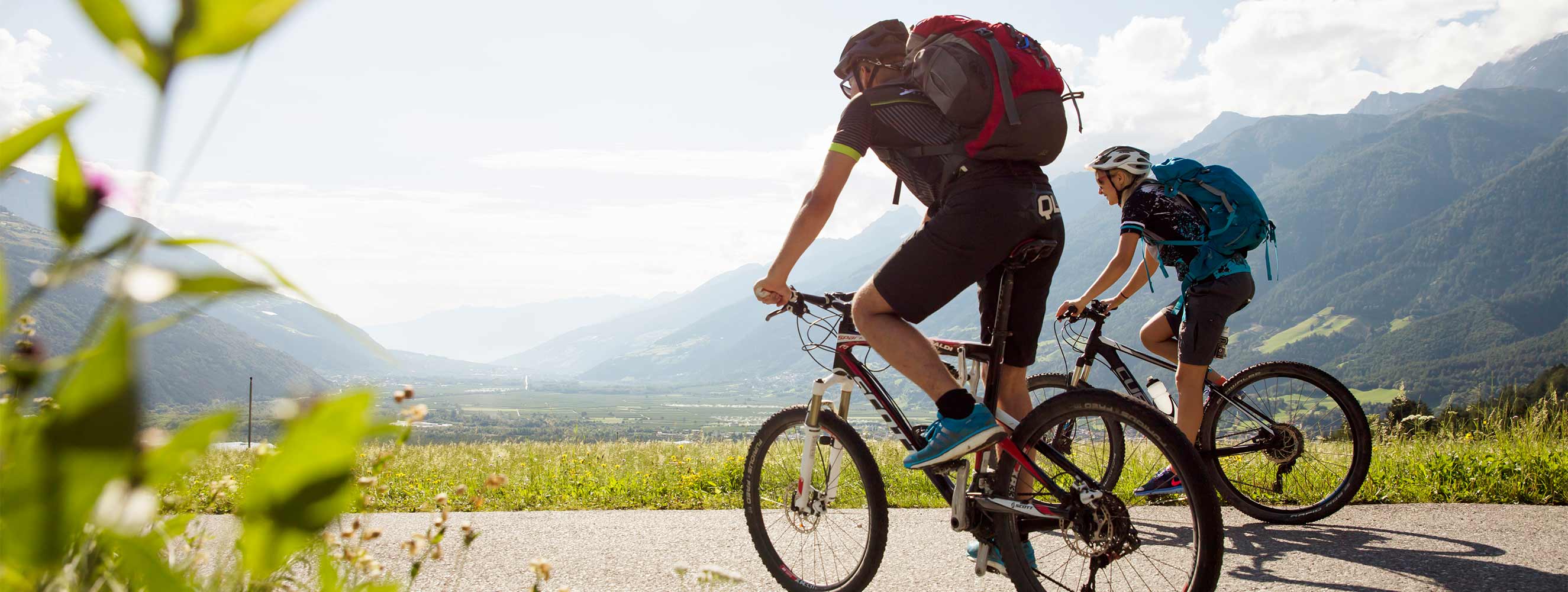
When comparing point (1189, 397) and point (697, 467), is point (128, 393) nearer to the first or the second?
point (1189, 397)

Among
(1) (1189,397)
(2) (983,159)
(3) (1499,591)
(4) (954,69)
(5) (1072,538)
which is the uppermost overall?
(4) (954,69)

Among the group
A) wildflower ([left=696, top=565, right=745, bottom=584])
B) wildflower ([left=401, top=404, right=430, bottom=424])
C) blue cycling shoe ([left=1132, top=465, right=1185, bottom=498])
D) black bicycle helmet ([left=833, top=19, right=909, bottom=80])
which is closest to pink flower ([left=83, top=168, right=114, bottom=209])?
wildflower ([left=401, top=404, right=430, bottom=424])

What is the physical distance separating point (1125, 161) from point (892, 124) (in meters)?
2.48

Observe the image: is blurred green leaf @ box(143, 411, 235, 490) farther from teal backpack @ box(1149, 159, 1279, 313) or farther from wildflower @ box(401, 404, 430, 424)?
teal backpack @ box(1149, 159, 1279, 313)

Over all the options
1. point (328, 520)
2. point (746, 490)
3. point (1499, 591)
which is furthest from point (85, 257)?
point (1499, 591)

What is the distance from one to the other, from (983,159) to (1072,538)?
56.5 inches

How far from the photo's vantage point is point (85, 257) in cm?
44

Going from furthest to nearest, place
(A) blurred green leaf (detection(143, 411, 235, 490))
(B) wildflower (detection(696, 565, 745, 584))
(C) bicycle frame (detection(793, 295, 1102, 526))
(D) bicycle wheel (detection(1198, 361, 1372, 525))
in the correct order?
1. (D) bicycle wheel (detection(1198, 361, 1372, 525))
2. (C) bicycle frame (detection(793, 295, 1102, 526))
3. (B) wildflower (detection(696, 565, 745, 584))
4. (A) blurred green leaf (detection(143, 411, 235, 490))

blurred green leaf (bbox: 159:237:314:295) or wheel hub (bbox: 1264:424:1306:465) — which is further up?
blurred green leaf (bbox: 159:237:314:295)

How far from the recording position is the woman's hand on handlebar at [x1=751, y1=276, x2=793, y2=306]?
393 centimetres

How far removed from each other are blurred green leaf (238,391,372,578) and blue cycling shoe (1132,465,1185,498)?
188 inches

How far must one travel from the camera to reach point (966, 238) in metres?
3.44

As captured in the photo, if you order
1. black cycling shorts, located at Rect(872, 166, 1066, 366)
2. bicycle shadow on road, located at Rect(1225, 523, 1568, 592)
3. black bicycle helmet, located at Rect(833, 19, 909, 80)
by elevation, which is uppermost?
black bicycle helmet, located at Rect(833, 19, 909, 80)

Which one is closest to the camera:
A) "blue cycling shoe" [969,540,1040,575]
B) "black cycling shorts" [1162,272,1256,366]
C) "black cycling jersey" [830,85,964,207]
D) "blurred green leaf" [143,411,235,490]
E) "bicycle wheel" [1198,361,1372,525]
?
"blurred green leaf" [143,411,235,490]
